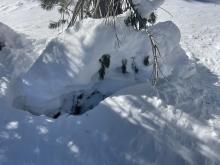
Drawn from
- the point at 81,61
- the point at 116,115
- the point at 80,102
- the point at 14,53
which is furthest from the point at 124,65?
the point at 14,53

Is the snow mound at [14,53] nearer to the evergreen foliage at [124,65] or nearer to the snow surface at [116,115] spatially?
the snow surface at [116,115]

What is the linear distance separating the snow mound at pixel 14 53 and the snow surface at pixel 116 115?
0.03m

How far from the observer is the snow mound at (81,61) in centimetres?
741

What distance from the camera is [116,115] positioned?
22.1ft

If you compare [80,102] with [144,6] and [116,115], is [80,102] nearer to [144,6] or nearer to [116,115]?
[116,115]

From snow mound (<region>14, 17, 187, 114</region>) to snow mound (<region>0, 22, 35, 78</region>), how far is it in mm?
799

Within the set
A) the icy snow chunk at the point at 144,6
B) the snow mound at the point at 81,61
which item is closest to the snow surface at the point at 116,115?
the snow mound at the point at 81,61

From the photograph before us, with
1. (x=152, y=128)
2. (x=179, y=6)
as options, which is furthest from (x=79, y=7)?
(x=179, y=6)

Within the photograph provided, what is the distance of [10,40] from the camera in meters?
9.97

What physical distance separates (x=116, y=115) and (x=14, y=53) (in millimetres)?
3398

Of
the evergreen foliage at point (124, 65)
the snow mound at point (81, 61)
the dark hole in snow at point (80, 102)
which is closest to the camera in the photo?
the dark hole in snow at point (80, 102)

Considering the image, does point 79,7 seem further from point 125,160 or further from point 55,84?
point 125,160

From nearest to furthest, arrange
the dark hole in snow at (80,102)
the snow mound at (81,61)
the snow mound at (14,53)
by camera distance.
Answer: the dark hole in snow at (80,102), the snow mound at (81,61), the snow mound at (14,53)

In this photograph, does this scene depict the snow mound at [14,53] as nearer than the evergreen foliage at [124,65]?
No
